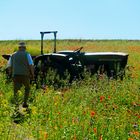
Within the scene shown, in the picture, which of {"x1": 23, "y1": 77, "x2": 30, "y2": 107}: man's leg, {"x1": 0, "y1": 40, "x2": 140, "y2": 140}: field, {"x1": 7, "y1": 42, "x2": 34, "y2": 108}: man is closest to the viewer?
{"x1": 0, "y1": 40, "x2": 140, "y2": 140}: field

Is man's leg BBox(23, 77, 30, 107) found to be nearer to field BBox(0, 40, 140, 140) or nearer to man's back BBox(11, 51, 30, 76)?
man's back BBox(11, 51, 30, 76)

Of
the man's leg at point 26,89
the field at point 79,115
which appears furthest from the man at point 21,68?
the field at point 79,115

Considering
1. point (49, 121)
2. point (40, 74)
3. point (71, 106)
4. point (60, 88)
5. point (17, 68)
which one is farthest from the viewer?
point (40, 74)

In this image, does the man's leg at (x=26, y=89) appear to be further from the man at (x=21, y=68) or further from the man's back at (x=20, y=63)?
the man's back at (x=20, y=63)

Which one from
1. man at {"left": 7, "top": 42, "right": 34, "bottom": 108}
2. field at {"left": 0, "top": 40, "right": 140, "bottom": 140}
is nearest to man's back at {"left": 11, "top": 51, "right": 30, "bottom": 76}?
man at {"left": 7, "top": 42, "right": 34, "bottom": 108}

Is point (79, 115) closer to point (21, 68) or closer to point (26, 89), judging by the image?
point (26, 89)

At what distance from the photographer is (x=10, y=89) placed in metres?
12.2

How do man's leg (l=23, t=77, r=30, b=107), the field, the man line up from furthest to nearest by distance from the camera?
the man < man's leg (l=23, t=77, r=30, b=107) < the field

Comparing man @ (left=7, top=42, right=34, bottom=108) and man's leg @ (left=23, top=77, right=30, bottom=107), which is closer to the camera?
man's leg @ (left=23, top=77, right=30, bottom=107)

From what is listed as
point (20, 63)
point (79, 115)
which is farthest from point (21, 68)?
point (79, 115)

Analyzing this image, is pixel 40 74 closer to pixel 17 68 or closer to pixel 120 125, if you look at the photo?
pixel 17 68

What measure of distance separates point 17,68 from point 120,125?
4.24m

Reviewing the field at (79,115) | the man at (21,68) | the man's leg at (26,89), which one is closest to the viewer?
the field at (79,115)

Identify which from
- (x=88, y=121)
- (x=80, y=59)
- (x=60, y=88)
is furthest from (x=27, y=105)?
(x=80, y=59)
